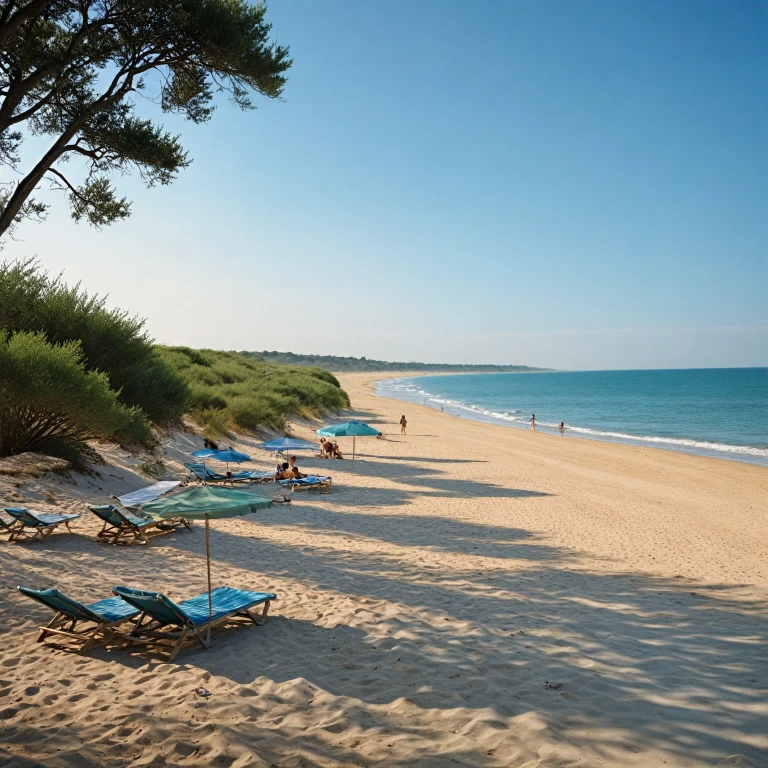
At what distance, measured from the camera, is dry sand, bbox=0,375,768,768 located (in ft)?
13.5

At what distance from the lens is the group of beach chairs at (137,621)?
5.59m

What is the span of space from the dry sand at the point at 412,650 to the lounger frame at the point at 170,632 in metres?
0.14

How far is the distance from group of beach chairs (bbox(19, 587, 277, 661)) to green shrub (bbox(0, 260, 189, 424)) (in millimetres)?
8442

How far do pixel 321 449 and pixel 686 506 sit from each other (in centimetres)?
1192

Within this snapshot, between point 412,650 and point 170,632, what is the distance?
89.6 inches

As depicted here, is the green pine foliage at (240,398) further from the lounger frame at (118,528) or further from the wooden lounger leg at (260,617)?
the wooden lounger leg at (260,617)

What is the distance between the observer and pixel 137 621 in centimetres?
612

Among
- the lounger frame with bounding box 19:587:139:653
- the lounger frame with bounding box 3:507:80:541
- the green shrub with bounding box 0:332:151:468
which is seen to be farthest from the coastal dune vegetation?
the lounger frame with bounding box 19:587:139:653

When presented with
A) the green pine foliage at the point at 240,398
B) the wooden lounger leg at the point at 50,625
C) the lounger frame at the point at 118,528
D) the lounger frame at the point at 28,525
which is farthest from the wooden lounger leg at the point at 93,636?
the green pine foliage at the point at 240,398

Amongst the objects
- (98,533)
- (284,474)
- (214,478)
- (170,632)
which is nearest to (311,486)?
(284,474)

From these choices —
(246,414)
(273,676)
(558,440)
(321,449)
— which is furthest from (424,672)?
(558,440)

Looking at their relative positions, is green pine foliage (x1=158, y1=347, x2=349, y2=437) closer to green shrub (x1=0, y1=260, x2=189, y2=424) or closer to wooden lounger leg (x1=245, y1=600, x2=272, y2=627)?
green shrub (x1=0, y1=260, x2=189, y2=424)

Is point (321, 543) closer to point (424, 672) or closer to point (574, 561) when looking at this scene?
point (574, 561)

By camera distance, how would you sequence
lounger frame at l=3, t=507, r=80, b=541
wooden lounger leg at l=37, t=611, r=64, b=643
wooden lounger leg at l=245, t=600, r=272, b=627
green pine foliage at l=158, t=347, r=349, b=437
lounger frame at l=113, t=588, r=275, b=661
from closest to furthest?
lounger frame at l=113, t=588, r=275, b=661 < wooden lounger leg at l=37, t=611, r=64, b=643 < wooden lounger leg at l=245, t=600, r=272, b=627 < lounger frame at l=3, t=507, r=80, b=541 < green pine foliage at l=158, t=347, r=349, b=437
